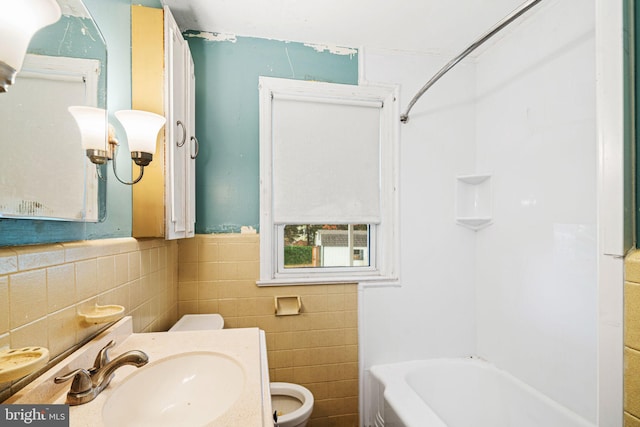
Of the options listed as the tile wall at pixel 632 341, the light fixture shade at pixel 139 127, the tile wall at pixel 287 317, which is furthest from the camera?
the tile wall at pixel 287 317

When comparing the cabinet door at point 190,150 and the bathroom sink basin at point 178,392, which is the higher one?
the cabinet door at point 190,150

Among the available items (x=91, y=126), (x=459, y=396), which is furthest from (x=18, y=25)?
(x=459, y=396)

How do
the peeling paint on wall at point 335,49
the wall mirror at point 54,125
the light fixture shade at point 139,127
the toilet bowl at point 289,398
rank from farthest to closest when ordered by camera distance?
the peeling paint on wall at point 335,49 < the toilet bowl at point 289,398 < the light fixture shade at point 139,127 < the wall mirror at point 54,125

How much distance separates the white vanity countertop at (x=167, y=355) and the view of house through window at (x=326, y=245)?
903 millimetres

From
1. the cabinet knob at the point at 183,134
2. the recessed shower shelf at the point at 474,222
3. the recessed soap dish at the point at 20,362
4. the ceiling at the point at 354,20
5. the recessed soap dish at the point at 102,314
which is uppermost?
the ceiling at the point at 354,20

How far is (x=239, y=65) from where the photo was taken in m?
1.86

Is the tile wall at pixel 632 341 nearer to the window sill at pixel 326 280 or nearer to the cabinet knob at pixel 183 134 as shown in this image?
the window sill at pixel 326 280

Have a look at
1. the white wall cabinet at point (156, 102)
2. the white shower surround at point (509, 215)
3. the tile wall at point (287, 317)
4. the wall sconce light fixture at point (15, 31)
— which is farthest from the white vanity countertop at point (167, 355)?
the white shower surround at point (509, 215)

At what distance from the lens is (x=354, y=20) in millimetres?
1713

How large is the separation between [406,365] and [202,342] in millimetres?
1406

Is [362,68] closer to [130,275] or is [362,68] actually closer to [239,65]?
[239,65]

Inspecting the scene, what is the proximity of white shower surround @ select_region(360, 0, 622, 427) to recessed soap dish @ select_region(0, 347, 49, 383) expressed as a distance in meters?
1.63

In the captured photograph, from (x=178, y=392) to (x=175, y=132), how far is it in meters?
0.99

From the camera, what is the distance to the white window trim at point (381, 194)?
1.86m
